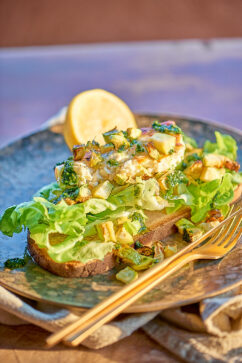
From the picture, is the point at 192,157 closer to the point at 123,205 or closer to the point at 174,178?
the point at 174,178

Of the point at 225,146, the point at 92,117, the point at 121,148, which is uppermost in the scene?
the point at 92,117

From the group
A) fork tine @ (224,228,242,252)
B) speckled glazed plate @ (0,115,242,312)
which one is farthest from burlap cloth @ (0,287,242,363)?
fork tine @ (224,228,242,252)

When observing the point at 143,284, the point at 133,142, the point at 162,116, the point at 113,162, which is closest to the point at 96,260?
the point at 143,284

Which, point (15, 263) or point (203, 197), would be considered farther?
point (203, 197)

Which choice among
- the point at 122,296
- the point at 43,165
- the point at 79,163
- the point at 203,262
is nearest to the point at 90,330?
the point at 122,296

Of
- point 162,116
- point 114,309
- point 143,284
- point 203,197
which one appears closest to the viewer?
point 114,309

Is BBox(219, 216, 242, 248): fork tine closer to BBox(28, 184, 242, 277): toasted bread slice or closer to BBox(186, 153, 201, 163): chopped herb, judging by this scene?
BBox(28, 184, 242, 277): toasted bread slice
